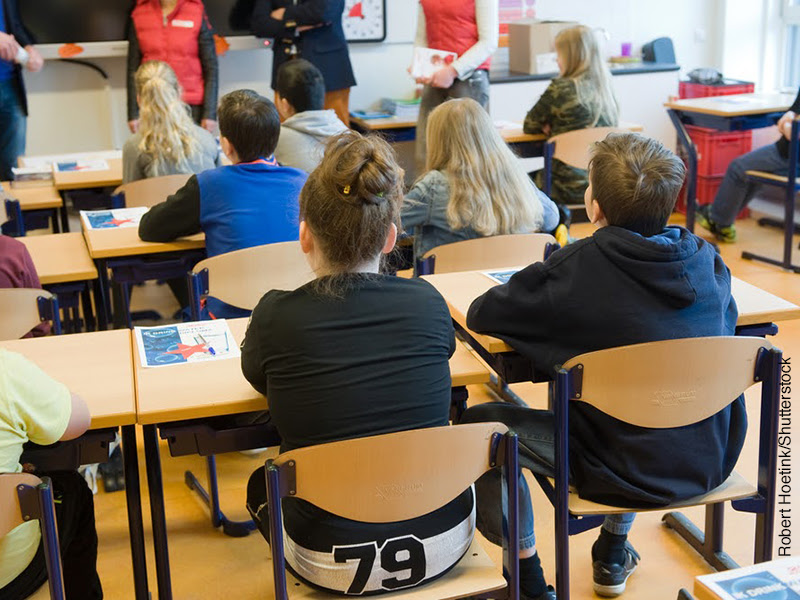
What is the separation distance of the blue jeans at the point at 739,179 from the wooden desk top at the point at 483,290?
2.93 m

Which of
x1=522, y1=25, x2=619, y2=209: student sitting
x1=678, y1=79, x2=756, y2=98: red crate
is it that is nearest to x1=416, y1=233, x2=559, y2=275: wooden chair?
x1=522, y1=25, x2=619, y2=209: student sitting

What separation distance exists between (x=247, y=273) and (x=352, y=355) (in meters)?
1.01

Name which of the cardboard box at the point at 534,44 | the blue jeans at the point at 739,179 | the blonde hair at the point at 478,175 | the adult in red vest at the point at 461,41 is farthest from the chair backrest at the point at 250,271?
the cardboard box at the point at 534,44

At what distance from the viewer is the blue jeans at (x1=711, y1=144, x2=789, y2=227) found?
5.28 meters

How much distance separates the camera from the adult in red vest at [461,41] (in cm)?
525

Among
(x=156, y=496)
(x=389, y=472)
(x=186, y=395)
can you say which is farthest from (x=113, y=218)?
(x=389, y=472)

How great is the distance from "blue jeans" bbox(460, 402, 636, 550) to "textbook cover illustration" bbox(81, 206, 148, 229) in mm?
1646

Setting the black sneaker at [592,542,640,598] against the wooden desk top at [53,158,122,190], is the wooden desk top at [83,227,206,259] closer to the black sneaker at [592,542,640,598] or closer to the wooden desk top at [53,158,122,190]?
the wooden desk top at [53,158,122,190]

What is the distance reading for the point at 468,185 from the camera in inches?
125

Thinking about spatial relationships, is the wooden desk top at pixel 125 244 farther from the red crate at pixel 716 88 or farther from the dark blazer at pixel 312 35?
the red crate at pixel 716 88

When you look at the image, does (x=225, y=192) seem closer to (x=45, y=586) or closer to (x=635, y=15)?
(x=45, y=586)

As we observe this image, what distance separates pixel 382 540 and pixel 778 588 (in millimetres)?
682

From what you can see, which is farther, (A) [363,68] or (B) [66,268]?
(A) [363,68]

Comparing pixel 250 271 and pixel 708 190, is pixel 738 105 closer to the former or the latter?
pixel 708 190
